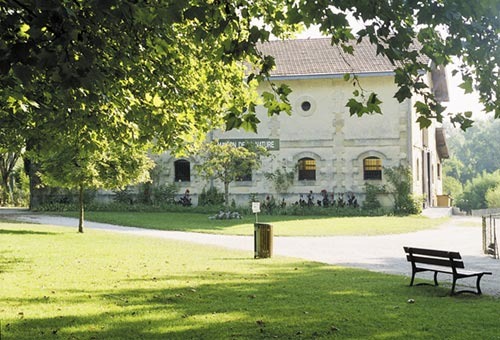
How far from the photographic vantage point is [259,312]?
8.49 meters

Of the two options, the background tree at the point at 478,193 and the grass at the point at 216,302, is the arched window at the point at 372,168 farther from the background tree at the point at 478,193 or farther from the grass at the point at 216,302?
the grass at the point at 216,302

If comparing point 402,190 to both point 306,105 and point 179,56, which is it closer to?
point 306,105

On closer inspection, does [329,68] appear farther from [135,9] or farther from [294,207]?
[135,9]

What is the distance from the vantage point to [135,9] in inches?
216

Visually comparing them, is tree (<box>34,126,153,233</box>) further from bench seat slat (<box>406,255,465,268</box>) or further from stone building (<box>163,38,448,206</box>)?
stone building (<box>163,38,448,206</box>)

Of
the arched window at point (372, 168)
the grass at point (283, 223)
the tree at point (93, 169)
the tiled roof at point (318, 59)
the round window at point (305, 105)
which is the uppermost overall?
the tiled roof at point (318, 59)

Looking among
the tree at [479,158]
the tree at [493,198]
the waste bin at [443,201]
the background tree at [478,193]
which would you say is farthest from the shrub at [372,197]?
the tree at [479,158]

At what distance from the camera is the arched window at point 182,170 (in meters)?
39.8

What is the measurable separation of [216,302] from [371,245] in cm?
1239

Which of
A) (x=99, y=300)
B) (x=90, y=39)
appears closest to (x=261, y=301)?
(x=99, y=300)

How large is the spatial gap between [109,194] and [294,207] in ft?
42.2

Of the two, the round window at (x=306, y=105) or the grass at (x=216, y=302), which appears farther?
the round window at (x=306, y=105)

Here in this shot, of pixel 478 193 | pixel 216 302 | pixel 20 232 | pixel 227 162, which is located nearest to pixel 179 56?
pixel 216 302

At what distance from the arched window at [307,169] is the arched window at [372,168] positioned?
3208 mm
